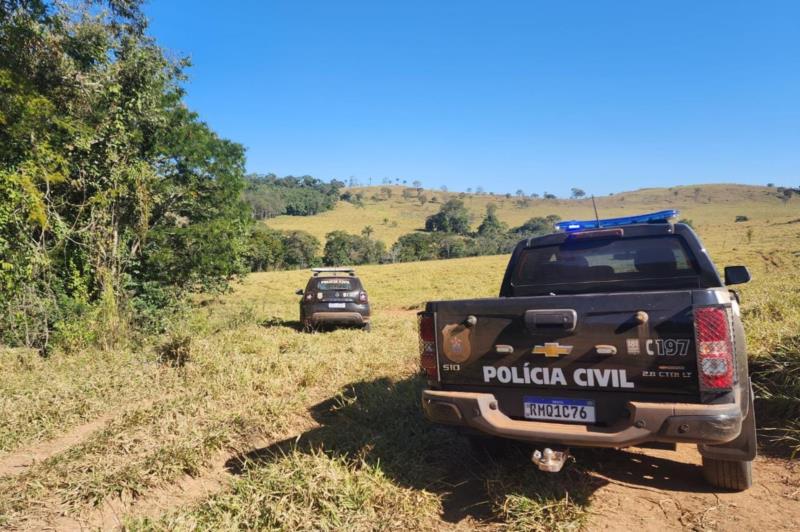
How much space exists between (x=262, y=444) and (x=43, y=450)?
6.46ft

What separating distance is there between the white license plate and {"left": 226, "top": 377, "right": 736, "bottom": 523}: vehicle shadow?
593 millimetres

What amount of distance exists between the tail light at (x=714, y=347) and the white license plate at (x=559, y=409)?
2.13 ft

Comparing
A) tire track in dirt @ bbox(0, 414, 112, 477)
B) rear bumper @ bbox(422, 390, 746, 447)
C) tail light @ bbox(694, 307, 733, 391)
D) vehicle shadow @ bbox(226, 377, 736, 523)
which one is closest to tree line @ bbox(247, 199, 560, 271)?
tire track in dirt @ bbox(0, 414, 112, 477)

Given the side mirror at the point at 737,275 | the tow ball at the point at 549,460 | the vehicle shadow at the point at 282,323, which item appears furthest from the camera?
the vehicle shadow at the point at 282,323

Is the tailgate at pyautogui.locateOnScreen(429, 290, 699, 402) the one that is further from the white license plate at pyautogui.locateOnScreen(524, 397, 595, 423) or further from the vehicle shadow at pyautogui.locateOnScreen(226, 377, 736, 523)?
the vehicle shadow at pyautogui.locateOnScreen(226, 377, 736, 523)

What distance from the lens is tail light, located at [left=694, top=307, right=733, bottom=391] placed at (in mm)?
2713

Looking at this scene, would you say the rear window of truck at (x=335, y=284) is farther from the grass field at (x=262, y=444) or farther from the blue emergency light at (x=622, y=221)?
the blue emergency light at (x=622, y=221)

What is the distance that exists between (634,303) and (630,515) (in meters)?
1.47

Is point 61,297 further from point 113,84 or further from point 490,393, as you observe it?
point 490,393

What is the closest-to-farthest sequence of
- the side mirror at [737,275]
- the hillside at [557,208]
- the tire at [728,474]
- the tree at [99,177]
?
the tire at [728,474], the side mirror at [737,275], the tree at [99,177], the hillside at [557,208]

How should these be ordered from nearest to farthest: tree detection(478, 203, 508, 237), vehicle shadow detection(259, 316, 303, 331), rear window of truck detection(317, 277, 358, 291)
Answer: rear window of truck detection(317, 277, 358, 291), vehicle shadow detection(259, 316, 303, 331), tree detection(478, 203, 508, 237)

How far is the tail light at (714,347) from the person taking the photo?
8.90ft

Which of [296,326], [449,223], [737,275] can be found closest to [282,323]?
[296,326]

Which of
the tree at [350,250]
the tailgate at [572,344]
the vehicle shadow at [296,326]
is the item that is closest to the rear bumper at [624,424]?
the tailgate at [572,344]
